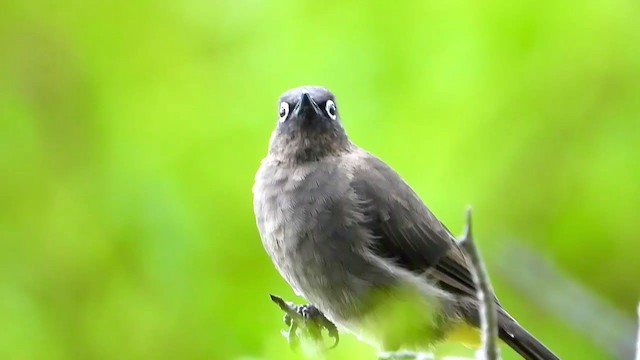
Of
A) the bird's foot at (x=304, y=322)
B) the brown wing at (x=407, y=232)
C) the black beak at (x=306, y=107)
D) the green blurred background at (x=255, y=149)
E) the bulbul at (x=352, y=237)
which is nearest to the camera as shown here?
the bird's foot at (x=304, y=322)

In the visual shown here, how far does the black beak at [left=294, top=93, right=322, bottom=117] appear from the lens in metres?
5.06

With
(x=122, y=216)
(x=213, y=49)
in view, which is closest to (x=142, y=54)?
(x=213, y=49)

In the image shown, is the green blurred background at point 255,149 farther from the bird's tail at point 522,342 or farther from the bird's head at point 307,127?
the bird's tail at point 522,342

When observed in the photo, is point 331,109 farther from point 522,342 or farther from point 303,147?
point 522,342

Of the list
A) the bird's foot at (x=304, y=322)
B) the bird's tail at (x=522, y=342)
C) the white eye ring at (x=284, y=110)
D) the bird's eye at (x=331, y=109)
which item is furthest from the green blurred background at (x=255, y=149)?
the bird's tail at (x=522, y=342)

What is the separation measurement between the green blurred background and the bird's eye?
0.49 meters

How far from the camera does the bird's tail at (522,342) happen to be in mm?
4766

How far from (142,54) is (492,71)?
5.83 ft

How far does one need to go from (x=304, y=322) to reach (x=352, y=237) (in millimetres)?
705

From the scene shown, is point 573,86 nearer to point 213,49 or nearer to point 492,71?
point 492,71

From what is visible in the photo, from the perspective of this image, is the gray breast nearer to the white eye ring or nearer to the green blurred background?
the white eye ring

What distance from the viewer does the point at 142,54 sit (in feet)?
20.1

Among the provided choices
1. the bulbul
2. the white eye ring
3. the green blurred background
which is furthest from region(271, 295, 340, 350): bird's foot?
the white eye ring

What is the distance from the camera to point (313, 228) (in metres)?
4.81
